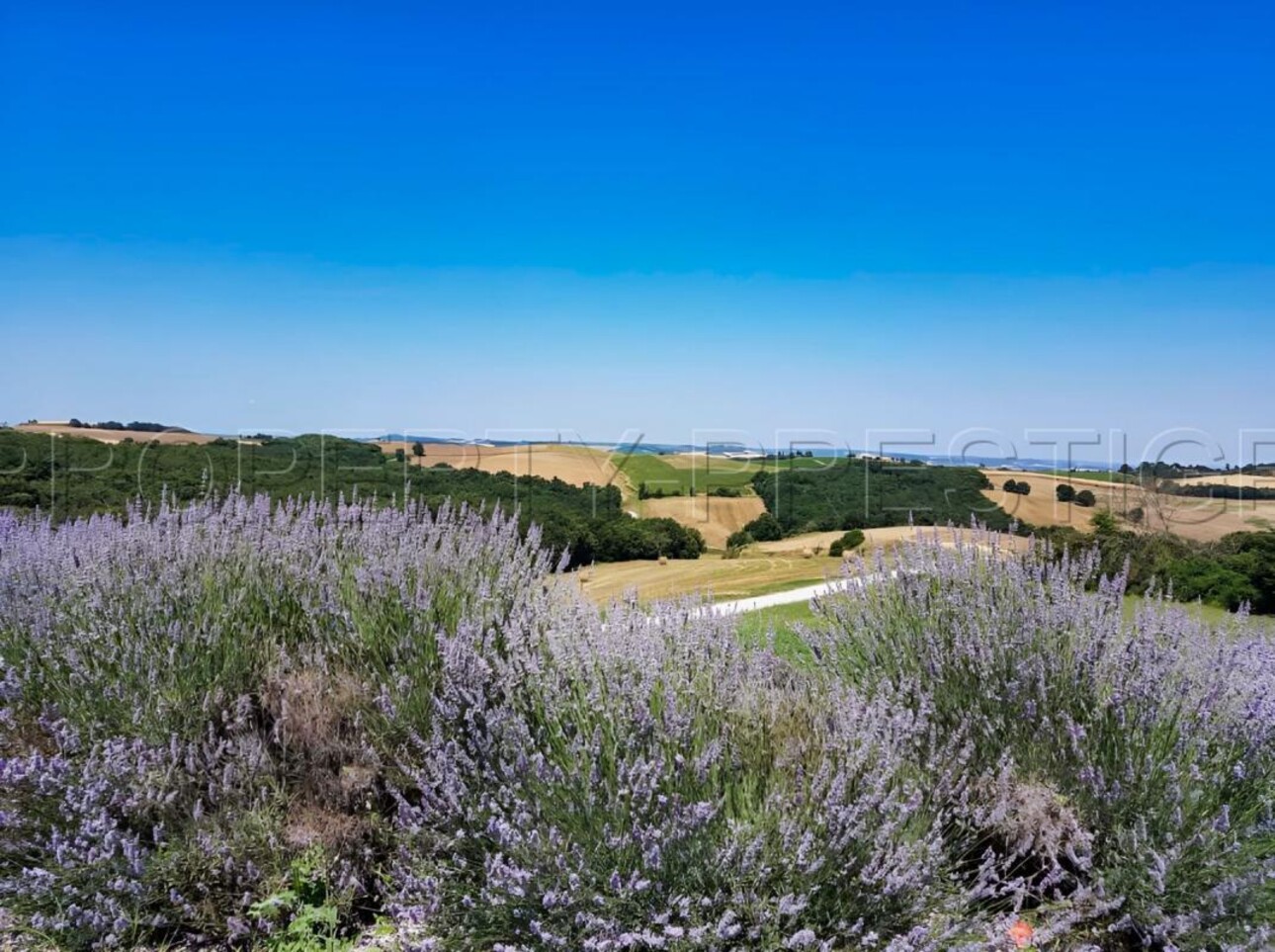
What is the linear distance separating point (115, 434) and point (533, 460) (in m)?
7.76

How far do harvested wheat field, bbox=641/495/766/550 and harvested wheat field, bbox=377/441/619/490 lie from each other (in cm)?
85

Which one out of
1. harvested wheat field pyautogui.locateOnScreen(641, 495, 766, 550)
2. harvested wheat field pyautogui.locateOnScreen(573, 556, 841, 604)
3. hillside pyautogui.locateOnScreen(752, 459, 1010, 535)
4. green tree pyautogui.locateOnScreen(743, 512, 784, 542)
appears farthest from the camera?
green tree pyautogui.locateOnScreen(743, 512, 784, 542)

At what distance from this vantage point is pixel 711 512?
14898mm

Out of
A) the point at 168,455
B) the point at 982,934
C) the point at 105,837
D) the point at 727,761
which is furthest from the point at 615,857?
the point at 168,455

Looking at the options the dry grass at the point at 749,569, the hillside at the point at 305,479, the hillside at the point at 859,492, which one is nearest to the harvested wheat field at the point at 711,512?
the hillside at the point at 859,492

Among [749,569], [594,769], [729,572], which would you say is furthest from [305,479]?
[594,769]

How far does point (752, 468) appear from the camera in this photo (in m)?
16.5

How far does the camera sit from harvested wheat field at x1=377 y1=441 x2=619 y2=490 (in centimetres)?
1359

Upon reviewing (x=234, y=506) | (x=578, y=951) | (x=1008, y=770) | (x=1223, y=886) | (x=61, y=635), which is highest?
(x=234, y=506)

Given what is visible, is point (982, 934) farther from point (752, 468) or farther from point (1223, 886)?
point (752, 468)

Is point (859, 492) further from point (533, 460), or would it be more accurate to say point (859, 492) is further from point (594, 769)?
point (594, 769)

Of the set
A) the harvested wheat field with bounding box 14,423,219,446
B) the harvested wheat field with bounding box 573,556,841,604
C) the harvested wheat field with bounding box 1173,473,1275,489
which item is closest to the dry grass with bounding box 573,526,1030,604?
the harvested wheat field with bounding box 573,556,841,604

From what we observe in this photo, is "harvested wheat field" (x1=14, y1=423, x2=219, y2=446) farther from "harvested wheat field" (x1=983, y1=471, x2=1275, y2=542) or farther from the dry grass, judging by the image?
"harvested wheat field" (x1=983, y1=471, x2=1275, y2=542)

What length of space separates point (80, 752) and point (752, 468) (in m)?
14.0
